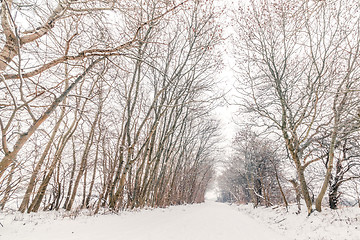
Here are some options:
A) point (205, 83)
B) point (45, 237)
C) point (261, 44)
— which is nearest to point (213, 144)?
point (205, 83)

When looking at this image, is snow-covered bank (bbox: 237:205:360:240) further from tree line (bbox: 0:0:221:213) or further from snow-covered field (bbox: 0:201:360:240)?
tree line (bbox: 0:0:221:213)

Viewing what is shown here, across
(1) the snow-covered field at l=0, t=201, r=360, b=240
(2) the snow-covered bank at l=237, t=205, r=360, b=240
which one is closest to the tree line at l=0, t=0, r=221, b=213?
(1) the snow-covered field at l=0, t=201, r=360, b=240

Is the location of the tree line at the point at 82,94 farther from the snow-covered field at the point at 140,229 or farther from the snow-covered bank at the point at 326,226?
the snow-covered bank at the point at 326,226

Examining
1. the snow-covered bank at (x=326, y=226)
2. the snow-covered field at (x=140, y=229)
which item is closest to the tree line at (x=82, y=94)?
the snow-covered field at (x=140, y=229)

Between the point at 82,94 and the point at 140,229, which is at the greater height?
the point at 82,94

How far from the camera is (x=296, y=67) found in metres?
7.93

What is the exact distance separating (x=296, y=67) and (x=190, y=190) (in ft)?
69.5

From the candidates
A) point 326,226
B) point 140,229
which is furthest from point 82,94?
point 326,226

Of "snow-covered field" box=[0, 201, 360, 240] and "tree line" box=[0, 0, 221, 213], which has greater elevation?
"tree line" box=[0, 0, 221, 213]

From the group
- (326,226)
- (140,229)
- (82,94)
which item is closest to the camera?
(140,229)

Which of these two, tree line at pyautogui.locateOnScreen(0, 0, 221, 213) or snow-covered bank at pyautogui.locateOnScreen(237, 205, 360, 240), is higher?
tree line at pyautogui.locateOnScreen(0, 0, 221, 213)

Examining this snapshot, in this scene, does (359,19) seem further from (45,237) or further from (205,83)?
(45,237)

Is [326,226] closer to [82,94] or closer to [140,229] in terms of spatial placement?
[140,229]

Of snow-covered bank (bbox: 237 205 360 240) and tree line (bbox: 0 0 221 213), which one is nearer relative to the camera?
tree line (bbox: 0 0 221 213)
